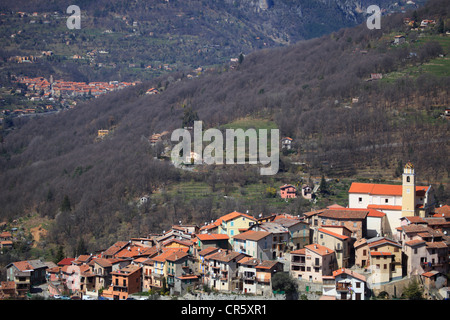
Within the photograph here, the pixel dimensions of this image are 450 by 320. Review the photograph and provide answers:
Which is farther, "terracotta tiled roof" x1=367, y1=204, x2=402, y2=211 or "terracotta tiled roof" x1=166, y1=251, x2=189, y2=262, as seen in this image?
"terracotta tiled roof" x1=367, y1=204, x2=402, y2=211

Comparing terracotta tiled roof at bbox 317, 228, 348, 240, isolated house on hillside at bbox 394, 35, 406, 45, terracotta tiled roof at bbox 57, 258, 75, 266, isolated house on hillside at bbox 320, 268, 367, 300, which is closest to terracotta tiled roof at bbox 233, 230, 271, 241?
terracotta tiled roof at bbox 317, 228, 348, 240

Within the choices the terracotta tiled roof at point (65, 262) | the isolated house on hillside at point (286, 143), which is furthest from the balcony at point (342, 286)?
the isolated house on hillside at point (286, 143)

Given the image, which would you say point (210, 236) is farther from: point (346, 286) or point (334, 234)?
point (346, 286)

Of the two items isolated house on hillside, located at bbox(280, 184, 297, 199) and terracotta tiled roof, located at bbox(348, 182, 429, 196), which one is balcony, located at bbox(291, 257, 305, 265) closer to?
terracotta tiled roof, located at bbox(348, 182, 429, 196)

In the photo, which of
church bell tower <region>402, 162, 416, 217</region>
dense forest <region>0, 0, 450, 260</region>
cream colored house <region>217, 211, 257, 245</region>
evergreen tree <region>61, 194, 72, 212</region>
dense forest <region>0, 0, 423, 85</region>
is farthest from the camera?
dense forest <region>0, 0, 423, 85</region>

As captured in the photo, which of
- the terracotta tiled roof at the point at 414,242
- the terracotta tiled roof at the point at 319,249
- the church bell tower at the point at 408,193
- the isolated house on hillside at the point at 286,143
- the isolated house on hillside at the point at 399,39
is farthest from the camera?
the isolated house on hillside at the point at 399,39

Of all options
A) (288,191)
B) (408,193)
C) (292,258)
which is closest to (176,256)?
(292,258)

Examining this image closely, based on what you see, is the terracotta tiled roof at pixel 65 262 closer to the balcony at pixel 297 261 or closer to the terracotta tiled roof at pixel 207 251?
the terracotta tiled roof at pixel 207 251
